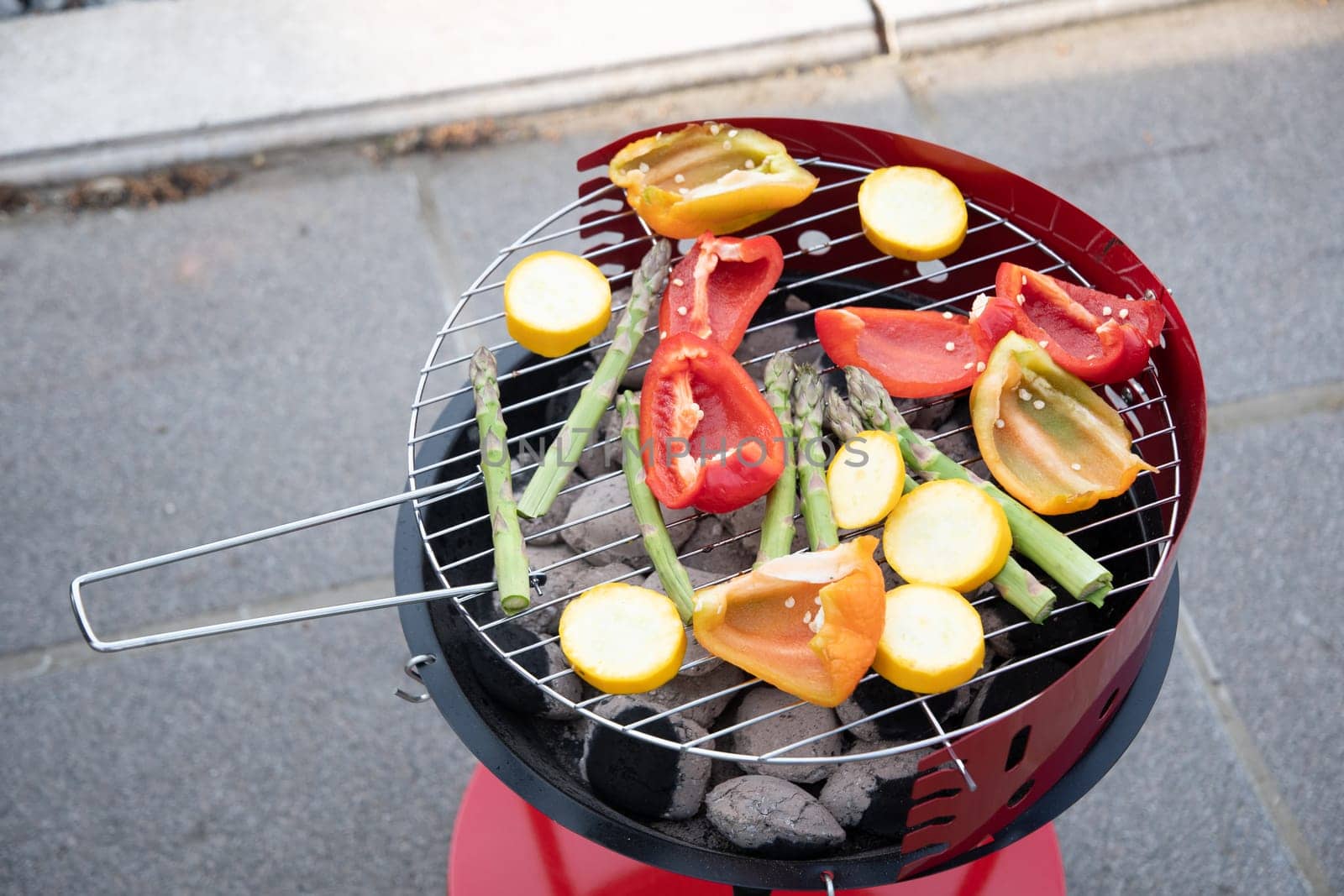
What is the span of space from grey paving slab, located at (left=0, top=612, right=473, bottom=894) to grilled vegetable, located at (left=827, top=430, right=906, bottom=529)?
6.93 ft

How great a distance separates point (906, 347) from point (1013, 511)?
484 millimetres

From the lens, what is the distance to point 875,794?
2275mm

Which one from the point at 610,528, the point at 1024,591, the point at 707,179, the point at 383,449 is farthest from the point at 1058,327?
the point at 383,449

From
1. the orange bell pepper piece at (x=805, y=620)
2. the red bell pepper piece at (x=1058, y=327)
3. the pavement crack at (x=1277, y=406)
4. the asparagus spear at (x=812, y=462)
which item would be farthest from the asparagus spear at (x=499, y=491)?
the pavement crack at (x=1277, y=406)

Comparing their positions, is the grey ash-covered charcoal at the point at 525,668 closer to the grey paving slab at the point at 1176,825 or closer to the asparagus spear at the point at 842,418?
the asparagus spear at the point at 842,418

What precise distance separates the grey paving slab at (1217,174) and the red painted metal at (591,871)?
7.58 ft

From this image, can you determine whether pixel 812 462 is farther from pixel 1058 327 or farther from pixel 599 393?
pixel 1058 327

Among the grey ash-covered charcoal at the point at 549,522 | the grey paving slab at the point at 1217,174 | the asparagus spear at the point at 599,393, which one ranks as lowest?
the grey paving slab at the point at 1217,174

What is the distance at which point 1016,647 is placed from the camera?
248 centimetres

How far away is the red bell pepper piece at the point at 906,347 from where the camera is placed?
2539mm

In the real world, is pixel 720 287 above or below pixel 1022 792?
above

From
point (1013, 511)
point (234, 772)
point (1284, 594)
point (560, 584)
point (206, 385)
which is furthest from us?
point (206, 385)

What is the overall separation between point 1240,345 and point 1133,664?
2927mm

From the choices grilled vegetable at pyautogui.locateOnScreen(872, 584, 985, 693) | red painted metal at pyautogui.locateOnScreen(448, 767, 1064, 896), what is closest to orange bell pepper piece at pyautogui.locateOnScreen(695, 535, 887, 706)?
grilled vegetable at pyautogui.locateOnScreen(872, 584, 985, 693)
